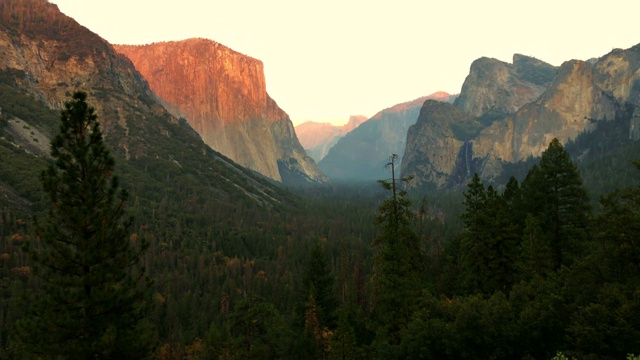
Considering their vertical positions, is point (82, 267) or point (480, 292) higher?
point (82, 267)

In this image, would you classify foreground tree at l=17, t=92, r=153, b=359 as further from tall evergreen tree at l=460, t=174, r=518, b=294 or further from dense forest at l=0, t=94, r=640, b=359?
tall evergreen tree at l=460, t=174, r=518, b=294

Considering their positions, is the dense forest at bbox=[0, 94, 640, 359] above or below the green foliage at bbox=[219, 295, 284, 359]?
above

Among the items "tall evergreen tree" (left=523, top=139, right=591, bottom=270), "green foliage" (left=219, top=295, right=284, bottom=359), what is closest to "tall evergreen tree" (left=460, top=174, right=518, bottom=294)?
"tall evergreen tree" (left=523, top=139, right=591, bottom=270)

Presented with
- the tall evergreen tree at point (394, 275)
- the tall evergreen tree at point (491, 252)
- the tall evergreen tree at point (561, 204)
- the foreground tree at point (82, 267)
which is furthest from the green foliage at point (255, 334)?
the tall evergreen tree at point (561, 204)

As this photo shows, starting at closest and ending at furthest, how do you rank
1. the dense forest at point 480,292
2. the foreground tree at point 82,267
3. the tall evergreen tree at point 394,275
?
1. the foreground tree at point 82,267
2. the dense forest at point 480,292
3. the tall evergreen tree at point 394,275

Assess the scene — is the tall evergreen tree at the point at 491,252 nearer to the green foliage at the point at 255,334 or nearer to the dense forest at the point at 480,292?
the dense forest at the point at 480,292

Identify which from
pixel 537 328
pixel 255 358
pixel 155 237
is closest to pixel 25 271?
pixel 155 237

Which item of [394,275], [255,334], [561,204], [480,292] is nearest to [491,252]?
[480,292]

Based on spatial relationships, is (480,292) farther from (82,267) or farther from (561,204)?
(82,267)

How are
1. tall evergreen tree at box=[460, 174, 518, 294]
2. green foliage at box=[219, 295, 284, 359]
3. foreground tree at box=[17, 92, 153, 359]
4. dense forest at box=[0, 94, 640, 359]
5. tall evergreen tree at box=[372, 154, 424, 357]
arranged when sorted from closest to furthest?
foreground tree at box=[17, 92, 153, 359] < dense forest at box=[0, 94, 640, 359] < tall evergreen tree at box=[372, 154, 424, 357] < tall evergreen tree at box=[460, 174, 518, 294] < green foliage at box=[219, 295, 284, 359]

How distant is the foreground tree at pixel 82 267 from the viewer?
1822 cm

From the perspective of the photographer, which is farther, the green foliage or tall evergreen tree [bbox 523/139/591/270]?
the green foliage

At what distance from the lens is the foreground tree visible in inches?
717

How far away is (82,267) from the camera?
64.3ft
